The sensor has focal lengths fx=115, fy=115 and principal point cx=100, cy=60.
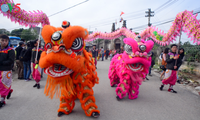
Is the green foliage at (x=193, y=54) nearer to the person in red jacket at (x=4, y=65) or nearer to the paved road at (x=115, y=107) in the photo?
the paved road at (x=115, y=107)

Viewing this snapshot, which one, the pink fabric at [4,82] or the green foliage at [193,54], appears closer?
the pink fabric at [4,82]

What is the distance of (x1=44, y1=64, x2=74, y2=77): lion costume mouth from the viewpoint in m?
1.95

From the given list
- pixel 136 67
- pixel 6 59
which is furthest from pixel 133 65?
pixel 6 59

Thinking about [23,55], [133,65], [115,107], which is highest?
[23,55]

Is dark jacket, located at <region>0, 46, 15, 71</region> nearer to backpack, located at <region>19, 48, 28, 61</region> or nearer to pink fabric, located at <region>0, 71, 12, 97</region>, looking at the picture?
pink fabric, located at <region>0, 71, 12, 97</region>

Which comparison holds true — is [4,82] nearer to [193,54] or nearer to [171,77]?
[171,77]

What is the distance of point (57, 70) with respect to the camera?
198 cm

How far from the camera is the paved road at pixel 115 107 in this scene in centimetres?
243

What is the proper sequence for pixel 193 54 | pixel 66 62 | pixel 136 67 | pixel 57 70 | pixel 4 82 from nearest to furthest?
pixel 66 62 → pixel 57 70 → pixel 4 82 → pixel 136 67 → pixel 193 54

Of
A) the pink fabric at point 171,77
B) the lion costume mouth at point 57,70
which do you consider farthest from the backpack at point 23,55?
the pink fabric at point 171,77

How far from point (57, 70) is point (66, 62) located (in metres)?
0.28

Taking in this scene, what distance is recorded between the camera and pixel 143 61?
282 cm

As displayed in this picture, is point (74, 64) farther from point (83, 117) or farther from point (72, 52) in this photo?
point (83, 117)

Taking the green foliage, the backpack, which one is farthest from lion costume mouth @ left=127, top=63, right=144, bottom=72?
the green foliage
